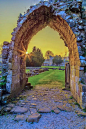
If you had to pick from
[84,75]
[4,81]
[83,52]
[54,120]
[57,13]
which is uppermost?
[57,13]

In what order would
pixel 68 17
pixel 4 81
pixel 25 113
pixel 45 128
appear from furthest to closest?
pixel 4 81 → pixel 68 17 → pixel 25 113 → pixel 45 128

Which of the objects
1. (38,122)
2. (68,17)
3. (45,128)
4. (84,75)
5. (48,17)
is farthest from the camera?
(48,17)

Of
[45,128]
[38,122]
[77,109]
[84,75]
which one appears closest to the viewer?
[45,128]

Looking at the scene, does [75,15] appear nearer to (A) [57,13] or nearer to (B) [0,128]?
(A) [57,13]

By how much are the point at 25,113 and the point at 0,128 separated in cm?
102

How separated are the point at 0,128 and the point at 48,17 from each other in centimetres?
567

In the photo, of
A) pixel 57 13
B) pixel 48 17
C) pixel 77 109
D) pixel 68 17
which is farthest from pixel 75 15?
pixel 77 109

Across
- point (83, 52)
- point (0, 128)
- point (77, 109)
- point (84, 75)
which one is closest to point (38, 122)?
point (0, 128)

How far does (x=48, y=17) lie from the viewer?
19.0 ft

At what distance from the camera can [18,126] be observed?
9.61ft

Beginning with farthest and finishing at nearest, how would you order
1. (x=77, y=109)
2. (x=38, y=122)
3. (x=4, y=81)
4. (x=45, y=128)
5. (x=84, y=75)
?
(x=4, y=81) → (x=84, y=75) → (x=77, y=109) → (x=38, y=122) → (x=45, y=128)

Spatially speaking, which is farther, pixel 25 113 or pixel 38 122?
pixel 25 113

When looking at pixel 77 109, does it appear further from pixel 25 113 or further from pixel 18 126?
pixel 18 126

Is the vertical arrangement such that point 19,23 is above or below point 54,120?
above
